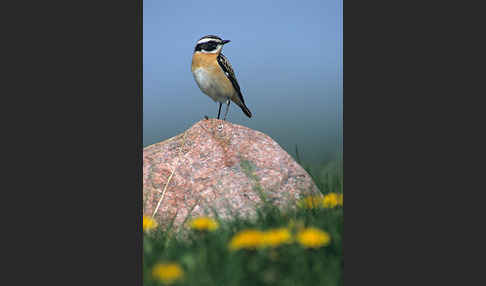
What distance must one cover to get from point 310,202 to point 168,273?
1.67 metres

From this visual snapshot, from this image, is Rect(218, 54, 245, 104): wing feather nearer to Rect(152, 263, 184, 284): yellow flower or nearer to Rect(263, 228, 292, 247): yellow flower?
Rect(263, 228, 292, 247): yellow flower

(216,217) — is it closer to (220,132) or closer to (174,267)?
(174,267)

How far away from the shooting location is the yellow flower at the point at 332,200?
4.34 metres

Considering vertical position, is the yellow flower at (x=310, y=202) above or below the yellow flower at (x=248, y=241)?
above

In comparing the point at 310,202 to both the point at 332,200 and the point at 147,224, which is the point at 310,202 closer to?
the point at 332,200

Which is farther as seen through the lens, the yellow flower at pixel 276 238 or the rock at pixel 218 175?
the rock at pixel 218 175

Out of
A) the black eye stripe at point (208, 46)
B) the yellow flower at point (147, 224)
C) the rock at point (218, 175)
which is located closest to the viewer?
the yellow flower at point (147, 224)

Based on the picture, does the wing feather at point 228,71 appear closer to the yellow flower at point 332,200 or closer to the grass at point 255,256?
the yellow flower at point 332,200

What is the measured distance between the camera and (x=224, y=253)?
3.36m

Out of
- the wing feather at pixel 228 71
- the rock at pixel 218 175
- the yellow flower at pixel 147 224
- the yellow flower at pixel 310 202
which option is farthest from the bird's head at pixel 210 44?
the yellow flower at pixel 147 224

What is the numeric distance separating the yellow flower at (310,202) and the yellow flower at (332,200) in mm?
49

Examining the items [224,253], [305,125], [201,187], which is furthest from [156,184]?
[224,253]

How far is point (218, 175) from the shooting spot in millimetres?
5121

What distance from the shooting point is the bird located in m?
5.40
